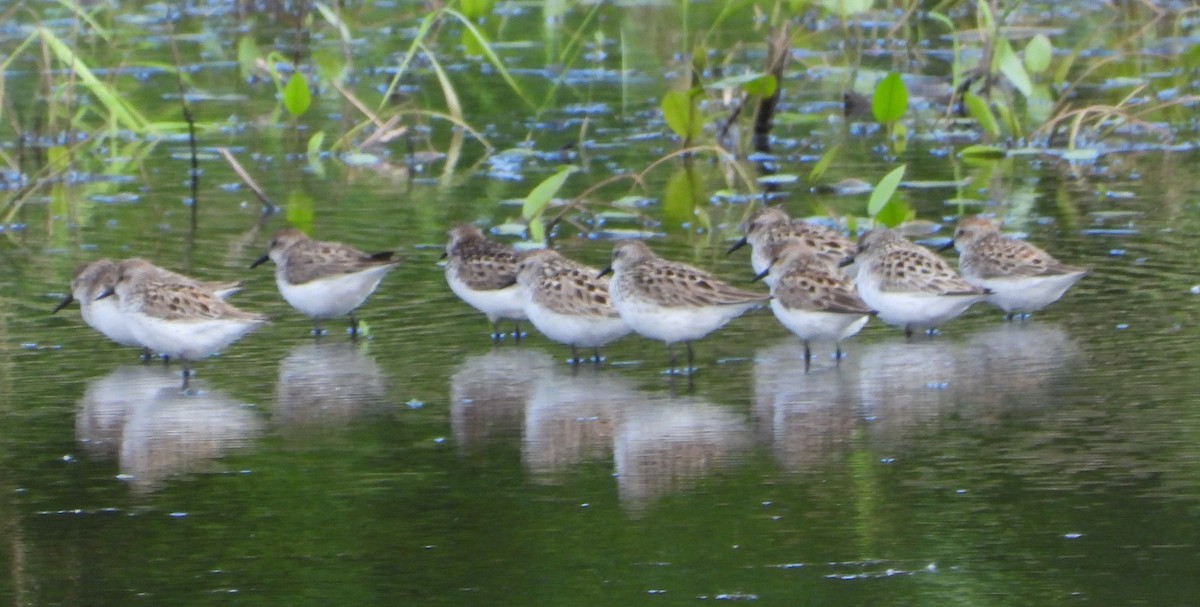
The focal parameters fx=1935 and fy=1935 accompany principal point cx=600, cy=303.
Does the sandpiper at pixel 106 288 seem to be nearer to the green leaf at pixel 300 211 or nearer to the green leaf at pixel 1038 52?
the green leaf at pixel 300 211

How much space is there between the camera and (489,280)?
11.6m

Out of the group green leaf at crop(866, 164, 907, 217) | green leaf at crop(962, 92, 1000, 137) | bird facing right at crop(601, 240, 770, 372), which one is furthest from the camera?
green leaf at crop(962, 92, 1000, 137)

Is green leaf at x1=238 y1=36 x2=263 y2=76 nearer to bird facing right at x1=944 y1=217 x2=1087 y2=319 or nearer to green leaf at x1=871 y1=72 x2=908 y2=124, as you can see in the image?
green leaf at x1=871 y1=72 x2=908 y2=124

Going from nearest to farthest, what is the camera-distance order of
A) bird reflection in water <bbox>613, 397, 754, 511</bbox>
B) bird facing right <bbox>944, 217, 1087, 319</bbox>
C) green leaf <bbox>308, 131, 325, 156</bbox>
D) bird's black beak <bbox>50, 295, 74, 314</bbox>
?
bird reflection in water <bbox>613, 397, 754, 511</bbox>
bird facing right <bbox>944, 217, 1087, 319</bbox>
bird's black beak <bbox>50, 295, 74, 314</bbox>
green leaf <bbox>308, 131, 325, 156</bbox>

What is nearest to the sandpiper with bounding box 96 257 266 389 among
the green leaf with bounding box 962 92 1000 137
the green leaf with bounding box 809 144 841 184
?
the green leaf with bounding box 809 144 841 184

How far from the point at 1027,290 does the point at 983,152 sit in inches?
246

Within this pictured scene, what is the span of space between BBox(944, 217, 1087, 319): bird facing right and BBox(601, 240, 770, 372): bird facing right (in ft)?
6.03

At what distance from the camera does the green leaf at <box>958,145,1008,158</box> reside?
685 inches

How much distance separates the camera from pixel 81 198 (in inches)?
659

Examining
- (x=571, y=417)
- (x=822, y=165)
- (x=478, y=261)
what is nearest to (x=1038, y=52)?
(x=822, y=165)

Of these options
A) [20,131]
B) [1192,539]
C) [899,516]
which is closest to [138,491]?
[899,516]

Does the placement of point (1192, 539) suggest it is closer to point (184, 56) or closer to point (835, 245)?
point (835, 245)

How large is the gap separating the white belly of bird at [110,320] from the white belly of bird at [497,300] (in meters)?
1.97

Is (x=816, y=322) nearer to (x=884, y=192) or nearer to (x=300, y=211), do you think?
(x=884, y=192)
